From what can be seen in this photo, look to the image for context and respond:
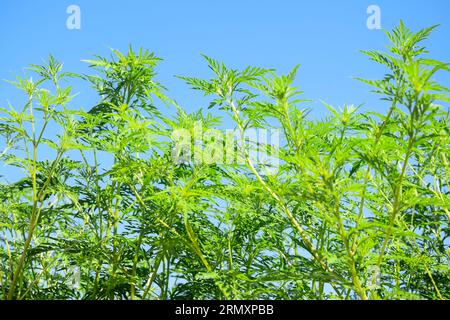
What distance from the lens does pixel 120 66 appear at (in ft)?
9.43

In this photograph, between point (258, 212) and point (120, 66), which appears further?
point (120, 66)

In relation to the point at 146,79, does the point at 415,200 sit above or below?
below

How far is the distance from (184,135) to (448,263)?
1503 millimetres

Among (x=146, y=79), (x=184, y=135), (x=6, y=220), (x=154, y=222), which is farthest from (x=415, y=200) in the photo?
(x=6, y=220)

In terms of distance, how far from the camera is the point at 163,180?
2506 millimetres
